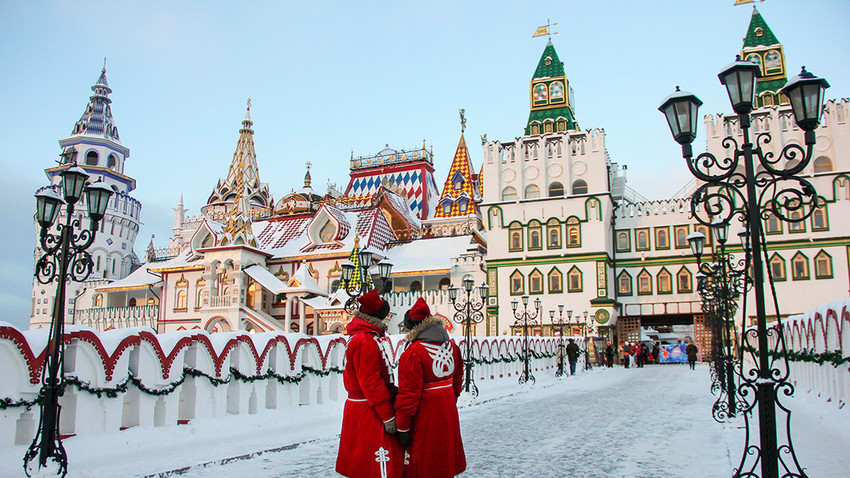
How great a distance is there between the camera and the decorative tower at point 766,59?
35.9 m

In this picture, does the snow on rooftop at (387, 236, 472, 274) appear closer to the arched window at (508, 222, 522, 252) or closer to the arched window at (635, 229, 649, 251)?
the arched window at (508, 222, 522, 252)

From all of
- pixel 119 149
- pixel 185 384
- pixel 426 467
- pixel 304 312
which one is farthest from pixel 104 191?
pixel 119 149

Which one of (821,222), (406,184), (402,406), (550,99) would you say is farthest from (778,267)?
(402,406)

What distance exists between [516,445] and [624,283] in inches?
1178

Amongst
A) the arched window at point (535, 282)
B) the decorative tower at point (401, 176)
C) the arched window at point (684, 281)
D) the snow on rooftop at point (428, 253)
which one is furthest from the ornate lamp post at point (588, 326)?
the decorative tower at point (401, 176)

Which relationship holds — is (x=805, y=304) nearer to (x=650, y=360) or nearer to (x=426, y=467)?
(x=650, y=360)

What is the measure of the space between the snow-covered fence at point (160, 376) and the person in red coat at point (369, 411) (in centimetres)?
404

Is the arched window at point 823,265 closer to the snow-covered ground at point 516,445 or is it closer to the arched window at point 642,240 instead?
A: the arched window at point 642,240

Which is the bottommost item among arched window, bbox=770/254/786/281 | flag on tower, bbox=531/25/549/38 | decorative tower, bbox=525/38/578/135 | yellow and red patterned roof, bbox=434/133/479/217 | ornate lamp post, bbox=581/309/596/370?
ornate lamp post, bbox=581/309/596/370

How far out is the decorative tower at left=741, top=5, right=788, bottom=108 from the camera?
35.9m

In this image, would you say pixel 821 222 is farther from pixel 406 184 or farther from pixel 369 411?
pixel 369 411

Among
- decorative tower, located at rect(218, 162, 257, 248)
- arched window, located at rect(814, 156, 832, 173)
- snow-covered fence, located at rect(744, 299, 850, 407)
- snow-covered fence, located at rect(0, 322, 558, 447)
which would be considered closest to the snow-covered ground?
snow-covered fence, located at rect(0, 322, 558, 447)

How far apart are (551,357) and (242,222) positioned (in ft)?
66.1

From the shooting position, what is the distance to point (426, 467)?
184 inches
